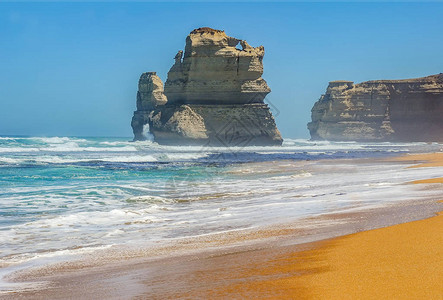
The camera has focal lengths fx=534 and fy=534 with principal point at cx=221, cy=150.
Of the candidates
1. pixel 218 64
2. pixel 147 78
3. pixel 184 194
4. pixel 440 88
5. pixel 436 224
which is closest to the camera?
pixel 436 224

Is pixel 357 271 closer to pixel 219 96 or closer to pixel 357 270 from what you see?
pixel 357 270

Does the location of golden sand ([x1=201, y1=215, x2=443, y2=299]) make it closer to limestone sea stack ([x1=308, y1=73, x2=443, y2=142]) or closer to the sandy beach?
the sandy beach

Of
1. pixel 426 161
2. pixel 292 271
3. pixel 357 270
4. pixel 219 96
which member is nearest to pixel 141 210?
pixel 292 271

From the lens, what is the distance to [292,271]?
4.72 metres

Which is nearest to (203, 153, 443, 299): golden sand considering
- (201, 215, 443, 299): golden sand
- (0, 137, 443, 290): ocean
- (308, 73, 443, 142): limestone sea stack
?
(201, 215, 443, 299): golden sand

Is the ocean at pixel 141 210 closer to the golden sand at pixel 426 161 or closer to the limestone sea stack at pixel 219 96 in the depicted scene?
the golden sand at pixel 426 161

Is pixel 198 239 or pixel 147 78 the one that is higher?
pixel 147 78

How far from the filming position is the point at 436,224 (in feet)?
→ 20.2

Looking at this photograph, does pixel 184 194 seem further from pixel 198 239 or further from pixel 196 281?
pixel 196 281

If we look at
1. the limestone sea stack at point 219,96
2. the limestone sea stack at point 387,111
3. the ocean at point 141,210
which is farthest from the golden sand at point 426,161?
the limestone sea stack at point 387,111

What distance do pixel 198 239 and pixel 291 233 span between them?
4.32 feet

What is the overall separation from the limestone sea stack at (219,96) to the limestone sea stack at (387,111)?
1905 inches

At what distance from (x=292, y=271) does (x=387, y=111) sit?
115 metres

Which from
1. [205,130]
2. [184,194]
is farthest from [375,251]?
[205,130]
